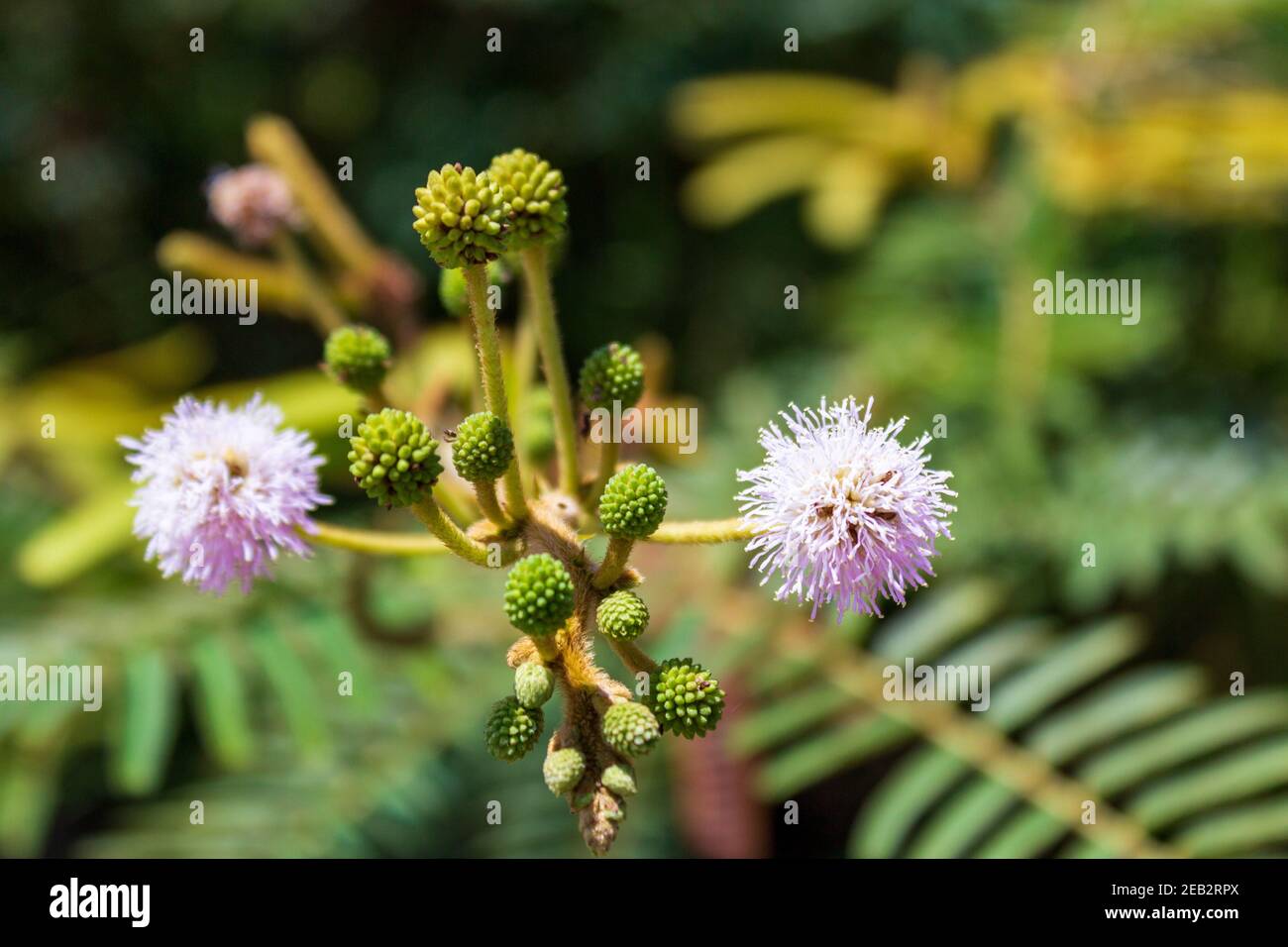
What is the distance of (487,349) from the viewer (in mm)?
1269

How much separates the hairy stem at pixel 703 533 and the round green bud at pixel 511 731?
24cm

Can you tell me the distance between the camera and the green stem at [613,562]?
1287mm

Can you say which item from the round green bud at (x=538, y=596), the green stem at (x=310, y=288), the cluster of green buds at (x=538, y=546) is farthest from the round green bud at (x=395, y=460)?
the green stem at (x=310, y=288)

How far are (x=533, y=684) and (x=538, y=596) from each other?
0.09 m

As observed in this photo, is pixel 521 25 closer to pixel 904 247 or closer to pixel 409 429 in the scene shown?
pixel 904 247

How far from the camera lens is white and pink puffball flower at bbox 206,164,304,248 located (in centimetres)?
213

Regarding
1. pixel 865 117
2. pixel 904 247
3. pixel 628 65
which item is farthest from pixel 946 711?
pixel 628 65

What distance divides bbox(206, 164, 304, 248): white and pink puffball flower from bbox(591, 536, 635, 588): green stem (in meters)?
1.18

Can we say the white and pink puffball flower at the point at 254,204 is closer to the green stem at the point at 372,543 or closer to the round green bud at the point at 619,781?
the green stem at the point at 372,543

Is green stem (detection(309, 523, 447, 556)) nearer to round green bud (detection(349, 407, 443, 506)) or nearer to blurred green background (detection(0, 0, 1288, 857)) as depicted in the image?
round green bud (detection(349, 407, 443, 506))

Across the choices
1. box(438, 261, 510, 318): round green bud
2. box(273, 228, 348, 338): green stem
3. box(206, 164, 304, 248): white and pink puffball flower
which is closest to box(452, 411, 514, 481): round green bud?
box(438, 261, 510, 318): round green bud

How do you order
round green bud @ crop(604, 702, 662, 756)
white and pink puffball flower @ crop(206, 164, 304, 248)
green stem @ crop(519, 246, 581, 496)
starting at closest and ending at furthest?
round green bud @ crop(604, 702, 662, 756)
green stem @ crop(519, 246, 581, 496)
white and pink puffball flower @ crop(206, 164, 304, 248)

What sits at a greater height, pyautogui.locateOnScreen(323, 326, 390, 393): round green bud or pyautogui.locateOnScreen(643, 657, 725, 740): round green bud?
pyautogui.locateOnScreen(323, 326, 390, 393): round green bud

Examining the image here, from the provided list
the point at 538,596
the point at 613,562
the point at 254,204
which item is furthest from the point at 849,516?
the point at 254,204
